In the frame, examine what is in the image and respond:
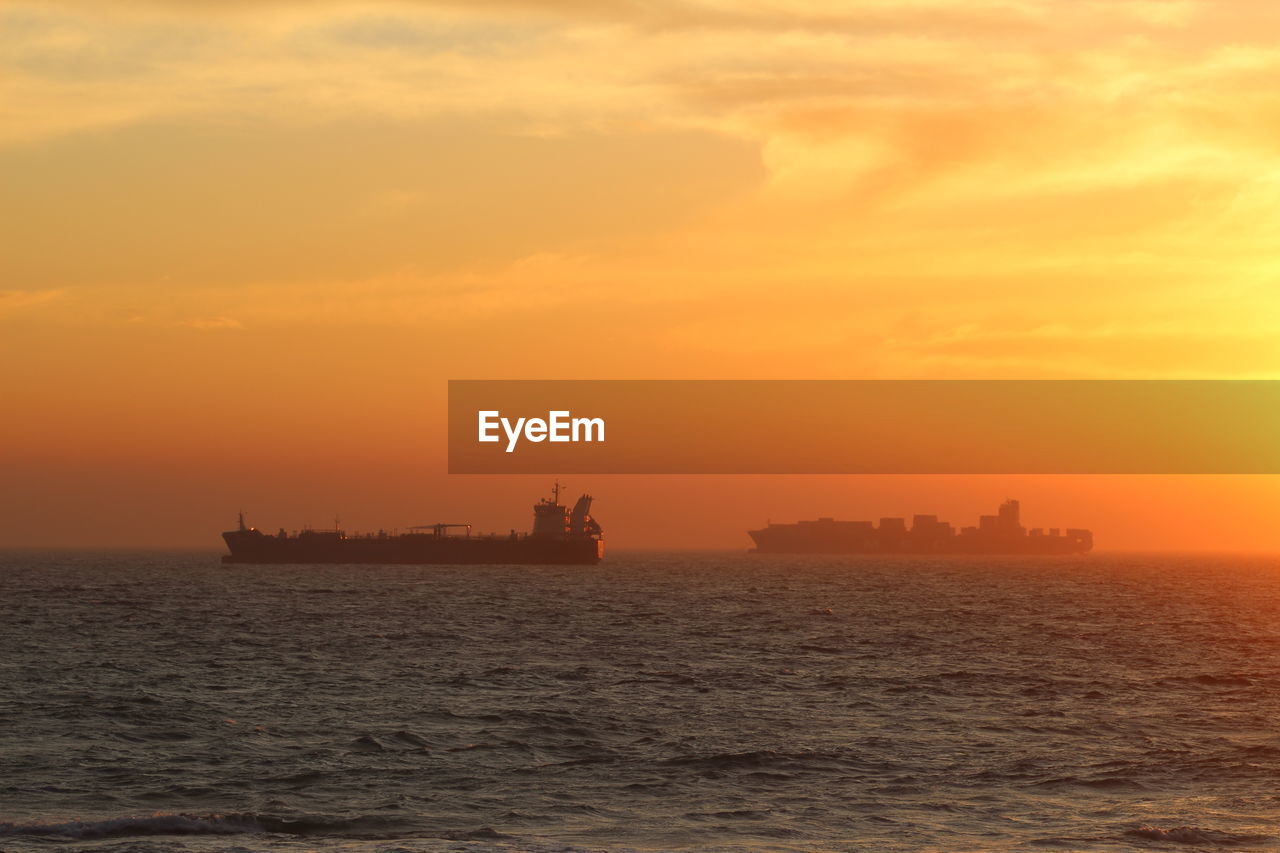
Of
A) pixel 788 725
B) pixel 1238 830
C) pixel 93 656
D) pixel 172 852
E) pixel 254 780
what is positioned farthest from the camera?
pixel 93 656

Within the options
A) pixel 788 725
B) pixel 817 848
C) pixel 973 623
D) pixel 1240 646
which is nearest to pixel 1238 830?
pixel 817 848

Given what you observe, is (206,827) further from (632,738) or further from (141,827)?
(632,738)

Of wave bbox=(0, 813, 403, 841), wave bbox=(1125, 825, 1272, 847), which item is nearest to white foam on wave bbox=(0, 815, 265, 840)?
wave bbox=(0, 813, 403, 841)

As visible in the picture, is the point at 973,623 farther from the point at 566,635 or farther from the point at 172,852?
the point at 172,852

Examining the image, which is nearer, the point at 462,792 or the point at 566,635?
the point at 462,792

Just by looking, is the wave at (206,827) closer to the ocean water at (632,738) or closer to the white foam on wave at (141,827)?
the white foam on wave at (141,827)

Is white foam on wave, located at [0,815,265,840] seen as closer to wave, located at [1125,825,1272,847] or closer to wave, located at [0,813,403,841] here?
wave, located at [0,813,403,841]

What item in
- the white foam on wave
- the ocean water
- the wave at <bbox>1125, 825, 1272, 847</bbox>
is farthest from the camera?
the ocean water

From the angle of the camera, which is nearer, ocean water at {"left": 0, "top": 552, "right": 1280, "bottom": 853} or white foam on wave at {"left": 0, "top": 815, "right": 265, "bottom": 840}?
white foam on wave at {"left": 0, "top": 815, "right": 265, "bottom": 840}

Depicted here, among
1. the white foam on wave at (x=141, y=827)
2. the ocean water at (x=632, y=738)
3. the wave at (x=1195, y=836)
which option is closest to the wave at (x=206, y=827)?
the white foam on wave at (x=141, y=827)
